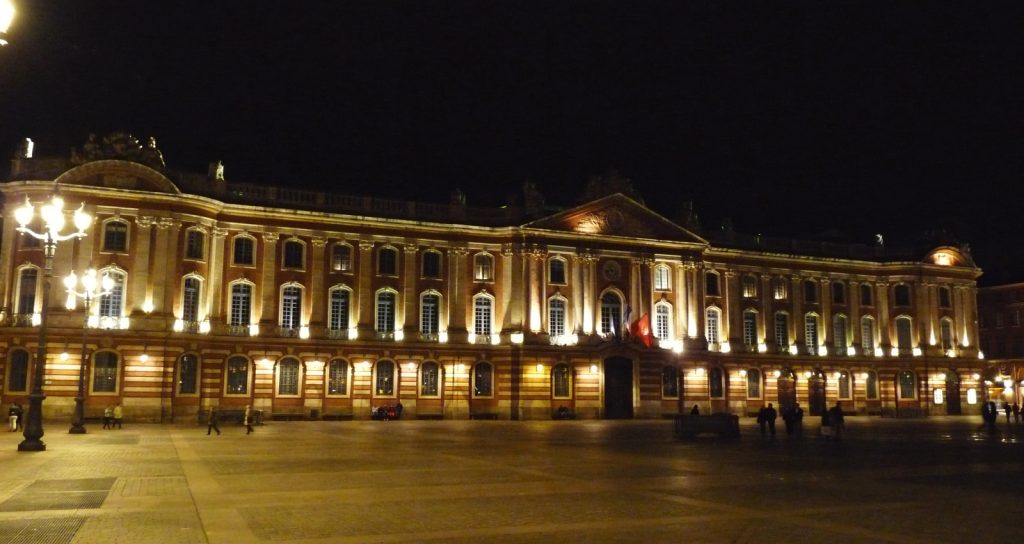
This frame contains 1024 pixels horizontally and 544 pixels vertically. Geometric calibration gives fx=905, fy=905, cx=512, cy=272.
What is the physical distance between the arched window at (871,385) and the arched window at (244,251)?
4977cm

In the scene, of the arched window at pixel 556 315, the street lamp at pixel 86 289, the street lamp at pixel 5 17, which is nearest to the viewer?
the street lamp at pixel 5 17

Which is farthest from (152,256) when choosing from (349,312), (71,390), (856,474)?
(856,474)

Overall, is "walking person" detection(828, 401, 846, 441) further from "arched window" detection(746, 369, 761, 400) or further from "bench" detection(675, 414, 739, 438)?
"arched window" detection(746, 369, 761, 400)

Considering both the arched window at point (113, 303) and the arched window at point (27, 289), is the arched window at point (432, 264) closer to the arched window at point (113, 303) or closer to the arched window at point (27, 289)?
the arched window at point (113, 303)

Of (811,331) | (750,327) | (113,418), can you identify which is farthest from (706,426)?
(811,331)

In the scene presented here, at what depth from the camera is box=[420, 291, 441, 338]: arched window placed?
60.3m

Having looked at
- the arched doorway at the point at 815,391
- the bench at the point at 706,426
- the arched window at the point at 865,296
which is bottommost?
the bench at the point at 706,426

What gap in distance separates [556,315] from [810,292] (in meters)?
24.0

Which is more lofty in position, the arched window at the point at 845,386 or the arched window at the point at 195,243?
the arched window at the point at 195,243

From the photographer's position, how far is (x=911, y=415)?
73.8 metres

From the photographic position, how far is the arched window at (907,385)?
7506 cm

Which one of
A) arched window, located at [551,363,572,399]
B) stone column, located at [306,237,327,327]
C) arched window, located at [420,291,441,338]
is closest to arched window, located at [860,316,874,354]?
arched window, located at [551,363,572,399]

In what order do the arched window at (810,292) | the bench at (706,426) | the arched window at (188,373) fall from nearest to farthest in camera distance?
1. the bench at (706,426)
2. the arched window at (188,373)
3. the arched window at (810,292)

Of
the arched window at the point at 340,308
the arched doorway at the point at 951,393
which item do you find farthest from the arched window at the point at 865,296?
the arched window at the point at 340,308
